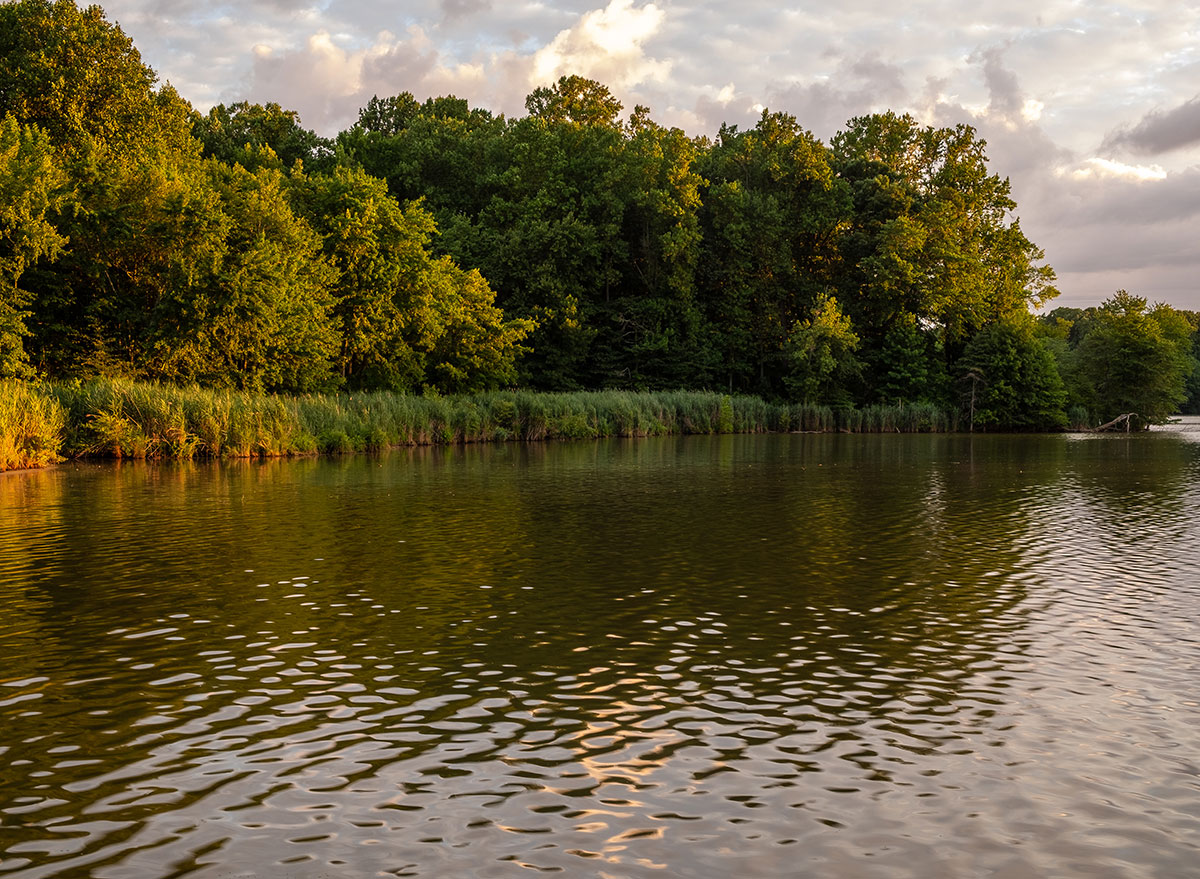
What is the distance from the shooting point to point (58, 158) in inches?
1720

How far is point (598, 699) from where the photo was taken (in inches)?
281

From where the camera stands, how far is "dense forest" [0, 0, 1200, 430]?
43688mm

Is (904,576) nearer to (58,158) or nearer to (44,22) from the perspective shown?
(58,158)

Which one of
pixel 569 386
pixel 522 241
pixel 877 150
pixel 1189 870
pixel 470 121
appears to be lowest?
pixel 1189 870

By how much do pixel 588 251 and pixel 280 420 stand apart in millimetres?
34333

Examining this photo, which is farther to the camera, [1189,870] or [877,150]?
[877,150]

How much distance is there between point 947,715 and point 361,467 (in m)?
23.6

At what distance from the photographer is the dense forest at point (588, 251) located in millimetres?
43688

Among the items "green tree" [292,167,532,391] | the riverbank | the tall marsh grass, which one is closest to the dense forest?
"green tree" [292,167,532,391]

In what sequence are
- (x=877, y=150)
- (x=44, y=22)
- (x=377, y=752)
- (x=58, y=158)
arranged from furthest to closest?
(x=877, y=150) → (x=44, y=22) → (x=58, y=158) → (x=377, y=752)

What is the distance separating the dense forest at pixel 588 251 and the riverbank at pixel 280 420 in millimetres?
5127

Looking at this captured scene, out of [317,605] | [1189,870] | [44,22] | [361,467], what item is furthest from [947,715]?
Answer: [44,22]

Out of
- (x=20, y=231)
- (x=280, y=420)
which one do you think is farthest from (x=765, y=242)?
(x=20, y=231)

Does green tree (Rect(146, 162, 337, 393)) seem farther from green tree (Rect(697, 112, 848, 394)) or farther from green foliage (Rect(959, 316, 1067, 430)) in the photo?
green foliage (Rect(959, 316, 1067, 430))
